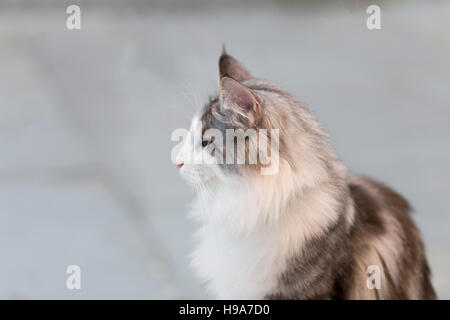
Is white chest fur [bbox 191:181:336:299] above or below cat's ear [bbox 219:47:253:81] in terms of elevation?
below

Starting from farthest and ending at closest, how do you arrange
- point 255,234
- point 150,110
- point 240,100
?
point 150,110
point 255,234
point 240,100

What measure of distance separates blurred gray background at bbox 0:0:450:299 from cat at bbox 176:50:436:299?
0.19 meters

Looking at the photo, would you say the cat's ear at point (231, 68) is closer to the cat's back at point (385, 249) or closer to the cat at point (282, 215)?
the cat at point (282, 215)

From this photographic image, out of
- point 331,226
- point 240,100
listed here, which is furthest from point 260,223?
point 240,100

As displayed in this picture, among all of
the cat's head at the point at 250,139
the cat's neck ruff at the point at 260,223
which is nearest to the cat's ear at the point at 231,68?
the cat's head at the point at 250,139

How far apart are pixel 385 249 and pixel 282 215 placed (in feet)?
0.95

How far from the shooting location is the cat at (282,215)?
4.37 feet

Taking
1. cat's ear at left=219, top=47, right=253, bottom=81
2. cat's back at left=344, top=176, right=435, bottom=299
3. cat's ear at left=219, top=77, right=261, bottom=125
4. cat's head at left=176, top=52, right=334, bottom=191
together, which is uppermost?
cat's ear at left=219, top=47, right=253, bottom=81

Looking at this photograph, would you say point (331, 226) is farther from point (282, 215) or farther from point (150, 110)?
point (150, 110)

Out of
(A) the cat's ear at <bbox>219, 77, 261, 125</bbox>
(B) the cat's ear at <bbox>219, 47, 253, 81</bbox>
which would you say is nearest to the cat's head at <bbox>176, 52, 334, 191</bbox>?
(A) the cat's ear at <bbox>219, 77, 261, 125</bbox>

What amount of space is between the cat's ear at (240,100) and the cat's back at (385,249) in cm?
36

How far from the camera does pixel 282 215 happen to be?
138cm

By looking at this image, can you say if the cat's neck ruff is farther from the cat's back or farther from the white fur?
the cat's back

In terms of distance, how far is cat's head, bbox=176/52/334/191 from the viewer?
1.30 meters
